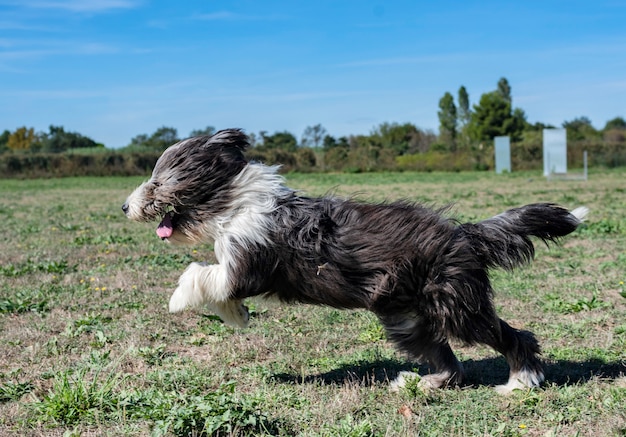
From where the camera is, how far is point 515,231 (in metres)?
4.76

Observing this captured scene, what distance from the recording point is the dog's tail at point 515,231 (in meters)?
4.71

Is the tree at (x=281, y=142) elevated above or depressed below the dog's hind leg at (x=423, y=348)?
above

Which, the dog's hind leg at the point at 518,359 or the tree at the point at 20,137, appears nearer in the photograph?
the dog's hind leg at the point at 518,359

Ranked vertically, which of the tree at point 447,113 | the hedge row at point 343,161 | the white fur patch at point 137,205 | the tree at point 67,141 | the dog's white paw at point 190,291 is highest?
the tree at point 447,113

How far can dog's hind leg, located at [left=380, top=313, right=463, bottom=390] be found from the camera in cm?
467

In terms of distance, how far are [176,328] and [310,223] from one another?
7.74 feet

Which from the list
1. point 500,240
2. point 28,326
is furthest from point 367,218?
point 28,326

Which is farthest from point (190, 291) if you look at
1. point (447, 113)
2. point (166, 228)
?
point (447, 113)

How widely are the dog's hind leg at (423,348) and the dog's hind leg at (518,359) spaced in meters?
0.31

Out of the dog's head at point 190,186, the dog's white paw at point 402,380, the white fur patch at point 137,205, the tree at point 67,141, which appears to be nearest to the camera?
the dog's white paw at point 402,380

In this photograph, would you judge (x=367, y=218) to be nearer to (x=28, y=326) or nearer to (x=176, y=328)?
(x=176, y=328)

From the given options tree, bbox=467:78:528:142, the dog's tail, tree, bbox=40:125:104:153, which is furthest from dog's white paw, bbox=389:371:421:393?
tree, bbox=467:78:528:142

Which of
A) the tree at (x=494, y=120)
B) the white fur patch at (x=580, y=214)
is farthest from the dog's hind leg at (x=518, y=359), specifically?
the tree at (x=494, y=120)

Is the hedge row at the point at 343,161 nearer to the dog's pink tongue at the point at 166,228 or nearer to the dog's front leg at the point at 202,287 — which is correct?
the dog's pink tongue at the point at 166,228
